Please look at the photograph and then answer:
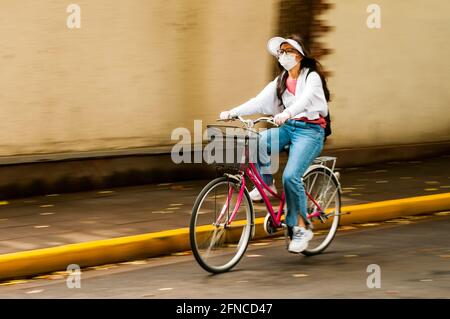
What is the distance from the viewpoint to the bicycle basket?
7.75 m

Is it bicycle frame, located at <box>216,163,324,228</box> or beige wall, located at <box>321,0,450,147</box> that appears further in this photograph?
beige wall, located at <box>321,0,450,147</box>

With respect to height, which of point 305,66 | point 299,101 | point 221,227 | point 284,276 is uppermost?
point 305,66

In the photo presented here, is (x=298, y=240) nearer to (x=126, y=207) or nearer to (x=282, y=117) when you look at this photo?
(x=282, y=117)

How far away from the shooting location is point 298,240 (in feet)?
27.8

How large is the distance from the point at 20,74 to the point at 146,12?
191cm

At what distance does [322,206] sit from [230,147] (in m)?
1.56

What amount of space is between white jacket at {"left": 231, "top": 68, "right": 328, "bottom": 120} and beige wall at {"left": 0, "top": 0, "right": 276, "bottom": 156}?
13.1 ft

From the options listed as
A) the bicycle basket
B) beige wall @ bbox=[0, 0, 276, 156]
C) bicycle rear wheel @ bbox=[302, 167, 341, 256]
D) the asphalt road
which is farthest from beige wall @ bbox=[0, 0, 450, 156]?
the bicycle basket

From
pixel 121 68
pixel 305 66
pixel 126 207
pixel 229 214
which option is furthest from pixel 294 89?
pixel 121 68

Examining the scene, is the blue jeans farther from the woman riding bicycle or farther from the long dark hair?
the long dark hair

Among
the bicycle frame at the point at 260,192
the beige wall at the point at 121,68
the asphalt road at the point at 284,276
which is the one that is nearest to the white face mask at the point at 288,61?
the bicycle frame at the point at 260,192

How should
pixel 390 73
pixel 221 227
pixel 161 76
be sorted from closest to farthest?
pixel 221 227 → pixel 161 76 → pixel 390 73
